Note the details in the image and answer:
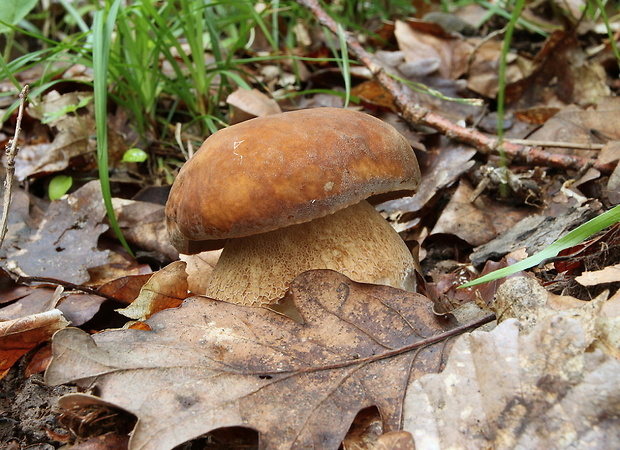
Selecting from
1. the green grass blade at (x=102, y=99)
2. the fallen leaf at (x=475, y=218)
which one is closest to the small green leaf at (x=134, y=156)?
the green grass blade at (x=102, y=99)

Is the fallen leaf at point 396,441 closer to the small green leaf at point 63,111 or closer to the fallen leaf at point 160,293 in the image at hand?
the fallen leaf at point 160,293

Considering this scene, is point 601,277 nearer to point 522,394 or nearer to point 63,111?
point 522,394

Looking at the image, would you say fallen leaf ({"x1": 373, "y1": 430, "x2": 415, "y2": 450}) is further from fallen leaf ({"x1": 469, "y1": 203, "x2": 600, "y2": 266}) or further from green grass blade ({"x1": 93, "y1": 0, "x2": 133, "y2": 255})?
green grass blade ({"x1": 93, "y1": 0, "x2": 133, "y2": 255})

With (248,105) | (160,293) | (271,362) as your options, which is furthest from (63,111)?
(271,362)

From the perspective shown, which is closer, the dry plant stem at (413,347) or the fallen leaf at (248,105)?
the dry plant stem at (413,347)

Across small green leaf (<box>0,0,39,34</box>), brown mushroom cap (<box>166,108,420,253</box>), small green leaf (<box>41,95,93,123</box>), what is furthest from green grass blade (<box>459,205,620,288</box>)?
small green leaf (<box>0,0,39,34</box>)

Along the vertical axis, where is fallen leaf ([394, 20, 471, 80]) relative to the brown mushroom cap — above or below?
below
